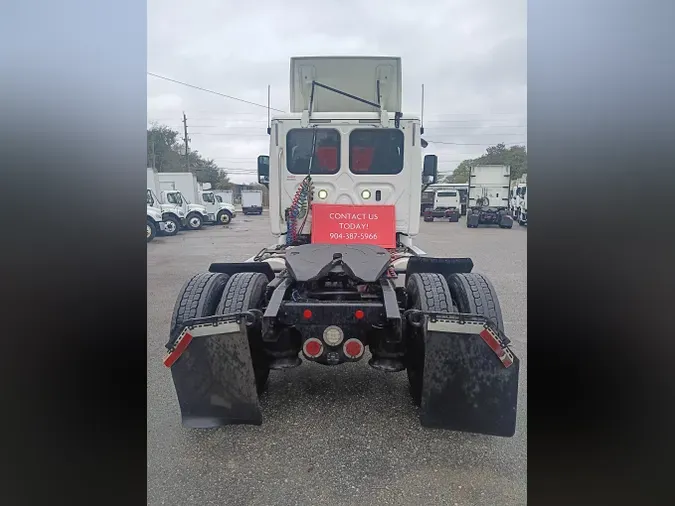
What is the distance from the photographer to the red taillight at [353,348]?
108 inches

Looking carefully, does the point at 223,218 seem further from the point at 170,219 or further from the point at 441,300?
the point at 441,300

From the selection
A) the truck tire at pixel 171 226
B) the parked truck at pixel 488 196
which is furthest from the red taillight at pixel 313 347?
the parked truck at pixel 488 196

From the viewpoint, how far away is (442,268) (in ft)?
12.3

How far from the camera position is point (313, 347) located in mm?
2762

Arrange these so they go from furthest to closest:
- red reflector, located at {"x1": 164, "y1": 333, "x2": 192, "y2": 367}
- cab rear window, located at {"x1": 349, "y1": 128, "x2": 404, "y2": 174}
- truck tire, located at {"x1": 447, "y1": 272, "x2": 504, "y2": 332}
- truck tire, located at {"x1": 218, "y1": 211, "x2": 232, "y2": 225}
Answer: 1. truck tire, located at {"x1": 218, "y1": 211, "x2": 232, "y2": 225}
2. cab rear window, located at {"x1": 349, "y1": 128, "x2": 404, "y2": 174}
3. truck tire, located at {"x1": 447, "y1": 272, "x2": 504, "y2": 332}
4. red reflector, located at {"x1": 164, "y1": 333, "x2": 192, "y2": 367}

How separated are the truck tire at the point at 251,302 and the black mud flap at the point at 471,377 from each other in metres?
1.18

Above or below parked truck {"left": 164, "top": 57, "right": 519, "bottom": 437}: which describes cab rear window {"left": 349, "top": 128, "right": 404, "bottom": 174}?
above

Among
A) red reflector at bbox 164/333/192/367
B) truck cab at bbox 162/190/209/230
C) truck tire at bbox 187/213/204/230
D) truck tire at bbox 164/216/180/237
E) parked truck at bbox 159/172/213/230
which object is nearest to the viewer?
red reflector at bbox 164/333/192/367

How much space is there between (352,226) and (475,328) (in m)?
2.54

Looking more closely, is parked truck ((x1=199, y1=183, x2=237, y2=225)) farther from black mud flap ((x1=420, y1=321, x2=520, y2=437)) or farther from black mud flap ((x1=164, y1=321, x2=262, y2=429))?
black mud flap ((x1=420, y1=321, x2=520, y2=437))

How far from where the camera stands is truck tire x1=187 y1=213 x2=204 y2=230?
21.2 meters

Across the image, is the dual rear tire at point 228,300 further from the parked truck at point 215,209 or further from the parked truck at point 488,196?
the parked truck at point 215,209

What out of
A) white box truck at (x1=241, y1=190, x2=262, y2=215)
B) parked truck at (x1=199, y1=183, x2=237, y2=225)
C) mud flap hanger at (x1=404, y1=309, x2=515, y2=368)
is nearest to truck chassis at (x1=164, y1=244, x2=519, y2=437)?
mud flap hanger at (x1=404, y1=309, x2=515, y2=368)

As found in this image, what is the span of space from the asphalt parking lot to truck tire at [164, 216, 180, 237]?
618 inches
